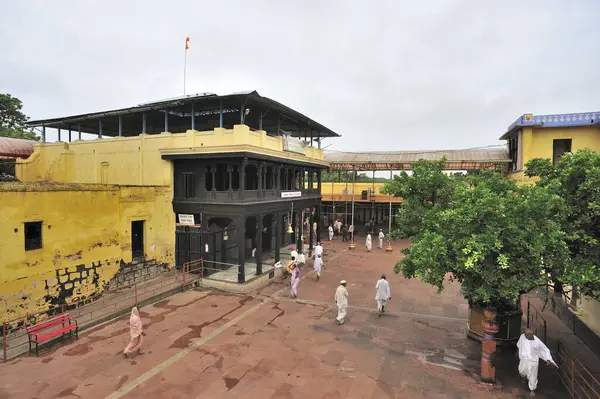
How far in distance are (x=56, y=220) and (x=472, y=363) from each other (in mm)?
13487

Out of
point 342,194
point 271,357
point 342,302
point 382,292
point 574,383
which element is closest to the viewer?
point 574,383

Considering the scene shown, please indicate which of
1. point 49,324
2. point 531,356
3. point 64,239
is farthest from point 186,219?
point 531,356

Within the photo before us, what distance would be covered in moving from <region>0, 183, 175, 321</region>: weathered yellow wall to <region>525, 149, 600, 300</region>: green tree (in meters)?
14.3

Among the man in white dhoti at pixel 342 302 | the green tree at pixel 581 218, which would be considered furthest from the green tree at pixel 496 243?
the man in white dhoti at pixel 342 302

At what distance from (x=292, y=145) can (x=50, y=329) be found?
12.8m

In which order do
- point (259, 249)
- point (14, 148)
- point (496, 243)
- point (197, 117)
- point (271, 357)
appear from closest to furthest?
point (496, 243) < point (271, 357) < point (259, 249) < point (197, 117) < point (14, 148)

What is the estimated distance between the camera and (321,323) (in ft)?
37.6

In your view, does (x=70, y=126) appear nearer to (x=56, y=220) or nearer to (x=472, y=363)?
(x=56, y=220)

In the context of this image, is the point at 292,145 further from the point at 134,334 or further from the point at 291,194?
the point at 134,334

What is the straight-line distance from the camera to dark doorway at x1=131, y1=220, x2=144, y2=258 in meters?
14.8

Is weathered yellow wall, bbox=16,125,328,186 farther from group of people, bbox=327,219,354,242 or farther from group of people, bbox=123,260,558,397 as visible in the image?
group of people, bbox=327,219,354,242

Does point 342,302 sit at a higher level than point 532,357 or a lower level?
lower

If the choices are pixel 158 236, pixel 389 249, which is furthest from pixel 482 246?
pixel 389 249

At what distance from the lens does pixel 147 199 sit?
1514 cm
